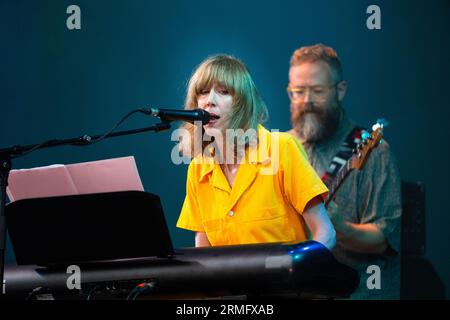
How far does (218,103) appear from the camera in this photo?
2.73 m

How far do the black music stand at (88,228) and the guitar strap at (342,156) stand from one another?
2.14 metres

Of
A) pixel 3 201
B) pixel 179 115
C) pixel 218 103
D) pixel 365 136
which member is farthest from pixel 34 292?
pixel 365 136

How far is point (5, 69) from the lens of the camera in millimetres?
4551

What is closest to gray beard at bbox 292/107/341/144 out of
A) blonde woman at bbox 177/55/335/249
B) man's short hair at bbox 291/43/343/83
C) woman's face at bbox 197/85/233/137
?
man's short hair at bbox 291/43/343/83

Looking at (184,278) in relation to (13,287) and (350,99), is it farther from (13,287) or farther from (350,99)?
(350,99)

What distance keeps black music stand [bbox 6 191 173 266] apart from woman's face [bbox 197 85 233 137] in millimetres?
769

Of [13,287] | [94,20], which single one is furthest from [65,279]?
[94,20]

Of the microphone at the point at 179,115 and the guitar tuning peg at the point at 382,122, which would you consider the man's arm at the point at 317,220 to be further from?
the guitar tuning peg at the point at 382,122

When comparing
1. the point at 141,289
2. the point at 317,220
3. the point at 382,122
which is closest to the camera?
the point at 141,289

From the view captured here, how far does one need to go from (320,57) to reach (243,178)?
1.57 m

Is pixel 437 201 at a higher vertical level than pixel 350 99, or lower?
lower

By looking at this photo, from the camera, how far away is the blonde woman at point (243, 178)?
2.64 metres

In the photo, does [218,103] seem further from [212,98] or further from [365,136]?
[365,136]
